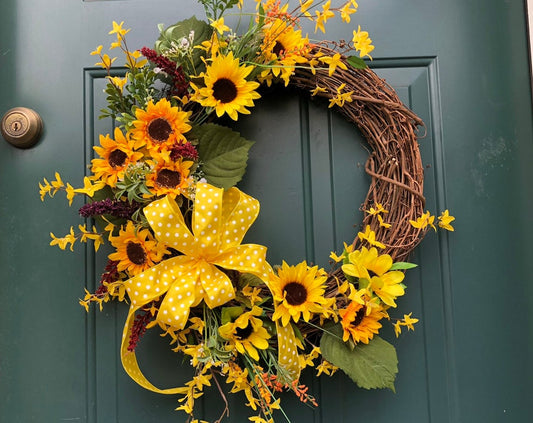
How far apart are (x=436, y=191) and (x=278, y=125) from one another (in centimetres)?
37

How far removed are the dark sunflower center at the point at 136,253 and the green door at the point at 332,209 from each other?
0.16 m

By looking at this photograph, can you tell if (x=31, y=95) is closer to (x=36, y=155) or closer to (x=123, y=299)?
(x=36, y=155)

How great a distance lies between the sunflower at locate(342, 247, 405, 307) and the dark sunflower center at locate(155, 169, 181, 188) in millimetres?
349

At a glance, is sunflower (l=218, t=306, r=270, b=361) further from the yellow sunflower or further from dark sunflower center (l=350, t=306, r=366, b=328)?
the yellow sunflower

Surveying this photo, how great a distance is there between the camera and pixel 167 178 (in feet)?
3.02

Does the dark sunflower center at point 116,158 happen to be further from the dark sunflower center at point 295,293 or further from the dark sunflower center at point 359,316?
the dark sunflower center at point 359,316

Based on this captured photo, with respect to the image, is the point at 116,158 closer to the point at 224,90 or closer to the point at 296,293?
the point at 224,90

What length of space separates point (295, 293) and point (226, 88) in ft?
1.31

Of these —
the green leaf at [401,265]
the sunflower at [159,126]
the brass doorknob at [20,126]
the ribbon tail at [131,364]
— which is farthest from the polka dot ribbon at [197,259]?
the brass doorknob at [20,126]

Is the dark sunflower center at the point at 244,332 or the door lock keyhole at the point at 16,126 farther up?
the door lock keyhole at the point at 16,126

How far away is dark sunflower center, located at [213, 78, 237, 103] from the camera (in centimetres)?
93

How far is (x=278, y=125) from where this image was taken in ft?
3.56

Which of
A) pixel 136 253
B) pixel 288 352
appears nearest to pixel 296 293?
pixel 288 352

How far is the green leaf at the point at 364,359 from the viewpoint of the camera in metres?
0.92
